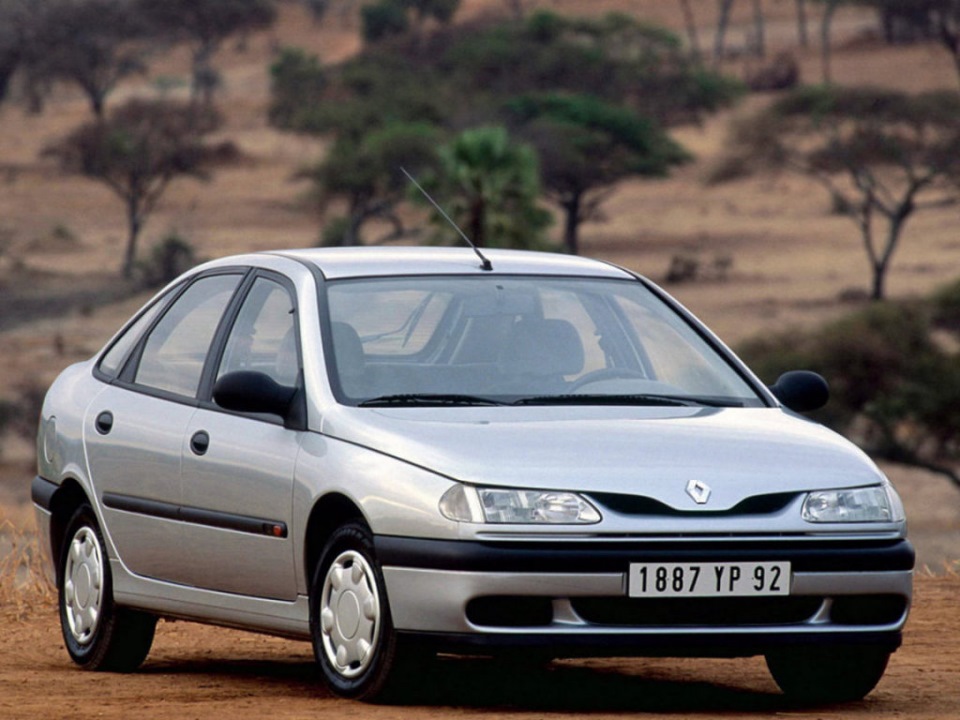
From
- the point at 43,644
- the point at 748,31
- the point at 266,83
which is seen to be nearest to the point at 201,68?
the point at 266,83

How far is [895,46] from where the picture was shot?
82500mm

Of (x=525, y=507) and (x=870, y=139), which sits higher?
(x=525, y=507)

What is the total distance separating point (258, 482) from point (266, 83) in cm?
7880

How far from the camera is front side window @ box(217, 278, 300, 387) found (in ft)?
21.7

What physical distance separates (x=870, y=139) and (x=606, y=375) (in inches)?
1815

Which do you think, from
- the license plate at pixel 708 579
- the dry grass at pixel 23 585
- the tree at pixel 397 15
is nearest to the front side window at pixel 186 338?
the license plate at pixel 708 579

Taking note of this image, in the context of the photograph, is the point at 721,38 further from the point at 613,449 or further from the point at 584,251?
the point at 613,449

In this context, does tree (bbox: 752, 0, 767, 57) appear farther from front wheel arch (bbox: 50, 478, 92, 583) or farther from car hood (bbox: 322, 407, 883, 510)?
car hood (bbox: 322, 407, 883, 510)

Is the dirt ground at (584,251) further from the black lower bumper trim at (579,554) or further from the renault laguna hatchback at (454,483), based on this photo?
the black lower bumper trim at (579,554)

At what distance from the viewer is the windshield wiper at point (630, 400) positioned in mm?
6348

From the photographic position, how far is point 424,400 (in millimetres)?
6258

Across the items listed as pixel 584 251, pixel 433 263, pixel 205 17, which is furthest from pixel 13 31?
pixel 433 263

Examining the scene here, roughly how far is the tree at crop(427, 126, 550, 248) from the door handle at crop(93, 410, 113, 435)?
3441 centimetres

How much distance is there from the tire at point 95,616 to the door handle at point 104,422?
11.1 inches
